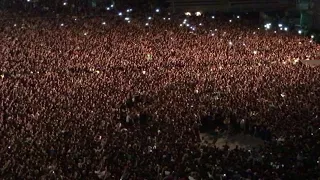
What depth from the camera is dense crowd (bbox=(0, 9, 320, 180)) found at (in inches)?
460

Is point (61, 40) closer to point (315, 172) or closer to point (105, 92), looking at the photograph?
point (105, 92)

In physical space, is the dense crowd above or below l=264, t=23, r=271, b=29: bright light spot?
below

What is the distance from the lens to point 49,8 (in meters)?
35.0

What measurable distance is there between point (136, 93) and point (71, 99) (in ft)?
7.52

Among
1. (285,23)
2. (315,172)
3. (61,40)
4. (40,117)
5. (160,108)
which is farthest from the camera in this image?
(285,23)

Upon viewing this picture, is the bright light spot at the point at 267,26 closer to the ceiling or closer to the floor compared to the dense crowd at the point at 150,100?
closer to the ceiling

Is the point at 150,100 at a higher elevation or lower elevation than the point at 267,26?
lower

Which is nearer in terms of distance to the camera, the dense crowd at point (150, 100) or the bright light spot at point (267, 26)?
the dense crowd at point (150, 100)

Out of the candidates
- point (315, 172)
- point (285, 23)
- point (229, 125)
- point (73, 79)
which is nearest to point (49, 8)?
point (285, 23)

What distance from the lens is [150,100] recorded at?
1680 centimetres

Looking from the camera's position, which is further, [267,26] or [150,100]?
[267,26]

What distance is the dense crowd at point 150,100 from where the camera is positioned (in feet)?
38.3

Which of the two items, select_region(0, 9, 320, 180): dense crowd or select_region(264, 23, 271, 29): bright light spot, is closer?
select_region(0, 9, 320, 180): dense crowd

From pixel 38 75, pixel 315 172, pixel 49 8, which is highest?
pixel 49 8
